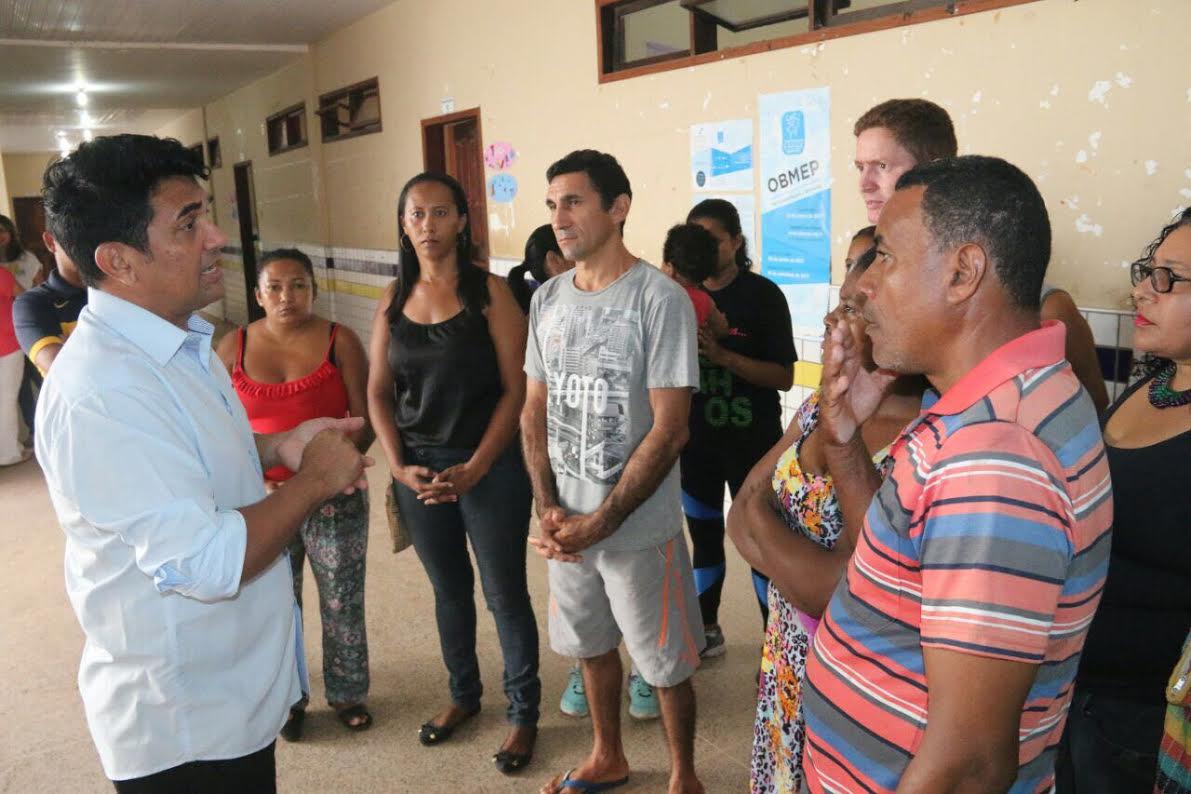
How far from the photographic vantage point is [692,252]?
2.73 m

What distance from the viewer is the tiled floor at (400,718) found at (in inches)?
95.3

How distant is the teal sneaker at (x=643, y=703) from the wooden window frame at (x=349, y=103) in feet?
18.3

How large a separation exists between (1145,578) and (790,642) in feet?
2.02

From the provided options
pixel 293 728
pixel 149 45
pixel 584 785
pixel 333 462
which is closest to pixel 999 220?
pixel 333 462

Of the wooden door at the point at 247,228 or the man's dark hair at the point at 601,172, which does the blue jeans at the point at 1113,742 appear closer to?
the man's dark hair at the point at 601,172

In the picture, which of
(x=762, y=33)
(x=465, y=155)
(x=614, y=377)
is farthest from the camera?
(x=465, y=155)

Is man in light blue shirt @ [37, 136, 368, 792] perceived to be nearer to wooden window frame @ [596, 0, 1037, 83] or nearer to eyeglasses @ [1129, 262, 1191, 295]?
eyeglasses @ [1129, 262, 1191, 295]

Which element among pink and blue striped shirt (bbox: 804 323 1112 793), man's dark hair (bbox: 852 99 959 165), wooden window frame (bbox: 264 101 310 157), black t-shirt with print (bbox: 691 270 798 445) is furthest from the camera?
wooden window frame (bbox: 264 101 310 157)

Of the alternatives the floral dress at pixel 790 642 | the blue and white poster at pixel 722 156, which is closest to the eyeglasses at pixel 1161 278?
the floral dress at pixel 790 642

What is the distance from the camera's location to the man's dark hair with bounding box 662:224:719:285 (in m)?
2.73

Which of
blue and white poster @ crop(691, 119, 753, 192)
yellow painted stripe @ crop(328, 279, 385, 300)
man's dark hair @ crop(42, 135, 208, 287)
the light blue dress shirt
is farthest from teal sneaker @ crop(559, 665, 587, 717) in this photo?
yellow painted stripe @ crop(328, 279, 385, 300)

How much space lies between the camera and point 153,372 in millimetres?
1297

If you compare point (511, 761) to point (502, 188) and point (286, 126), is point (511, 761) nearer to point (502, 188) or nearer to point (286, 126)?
point (502, 188)

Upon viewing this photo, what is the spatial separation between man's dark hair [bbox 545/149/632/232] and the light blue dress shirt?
1039 mm
